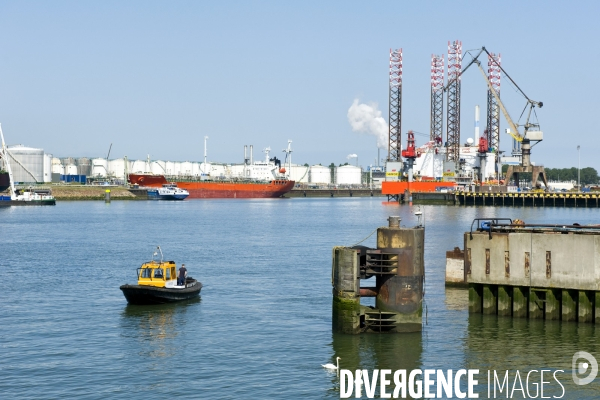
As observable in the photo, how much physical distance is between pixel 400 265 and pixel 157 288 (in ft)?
47.2

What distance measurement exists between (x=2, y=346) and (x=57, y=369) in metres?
4.44

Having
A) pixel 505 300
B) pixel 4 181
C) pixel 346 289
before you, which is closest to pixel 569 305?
pixel 505 300

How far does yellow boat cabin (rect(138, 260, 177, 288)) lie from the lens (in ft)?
132

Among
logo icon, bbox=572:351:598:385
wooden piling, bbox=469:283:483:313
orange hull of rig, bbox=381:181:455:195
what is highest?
orange hull of rig, bbox=381:181:455:195

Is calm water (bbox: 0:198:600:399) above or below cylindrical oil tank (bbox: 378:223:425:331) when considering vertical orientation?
below

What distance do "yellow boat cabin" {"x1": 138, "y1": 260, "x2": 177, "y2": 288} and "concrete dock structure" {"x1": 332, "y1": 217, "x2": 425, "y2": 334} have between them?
41.5 feet

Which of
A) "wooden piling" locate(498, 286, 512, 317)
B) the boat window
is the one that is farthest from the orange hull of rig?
"wooden piling" locate(498, 286, 512, 317)

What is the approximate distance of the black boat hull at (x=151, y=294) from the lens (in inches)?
1540

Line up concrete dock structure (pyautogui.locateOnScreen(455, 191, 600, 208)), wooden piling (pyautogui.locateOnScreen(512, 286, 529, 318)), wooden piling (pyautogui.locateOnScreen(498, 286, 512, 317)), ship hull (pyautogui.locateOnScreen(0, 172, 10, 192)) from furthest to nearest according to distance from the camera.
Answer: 1. ship hull (pyautogui.locateOnScreen(0, 172, 10, 192))
2. concrete dock structure (pyautogui.locateOnScreen(455, 191, 600, 208))
3. wooden piling (pyautogui.locateOnScreen(498, 286, 512, 317))
4. wooden piling (pyautogui.locateOnScreen(512, 286, 529, 318))

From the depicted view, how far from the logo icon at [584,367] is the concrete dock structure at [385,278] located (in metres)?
5.75

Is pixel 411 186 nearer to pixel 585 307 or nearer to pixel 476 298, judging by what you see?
pixel 476 298

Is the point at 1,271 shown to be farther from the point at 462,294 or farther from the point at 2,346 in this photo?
the point at 462,294

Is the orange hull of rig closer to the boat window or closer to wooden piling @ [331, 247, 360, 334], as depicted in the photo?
the boat window

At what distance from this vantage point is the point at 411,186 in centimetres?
19075
